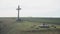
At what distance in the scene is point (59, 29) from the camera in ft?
5.35

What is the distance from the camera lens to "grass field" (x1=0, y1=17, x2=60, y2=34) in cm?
162

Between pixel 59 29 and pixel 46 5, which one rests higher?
pixel 46 5

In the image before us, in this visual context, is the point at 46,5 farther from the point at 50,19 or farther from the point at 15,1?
the point at 15,1

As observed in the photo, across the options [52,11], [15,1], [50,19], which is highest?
[15,1]

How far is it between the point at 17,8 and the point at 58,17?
61 centimetres

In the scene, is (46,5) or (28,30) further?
(46,5)

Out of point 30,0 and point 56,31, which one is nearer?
point 56,31

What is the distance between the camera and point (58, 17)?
171 cm

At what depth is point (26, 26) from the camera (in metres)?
1.65

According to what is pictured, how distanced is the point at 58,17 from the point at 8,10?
737 millimetres

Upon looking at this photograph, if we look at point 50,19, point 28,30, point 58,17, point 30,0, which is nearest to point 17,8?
point 30,0

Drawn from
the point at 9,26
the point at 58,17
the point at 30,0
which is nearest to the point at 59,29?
the point at 58,17

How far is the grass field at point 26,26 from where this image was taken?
5.30 ft

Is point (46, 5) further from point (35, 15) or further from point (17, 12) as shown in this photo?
point (17, 12)
